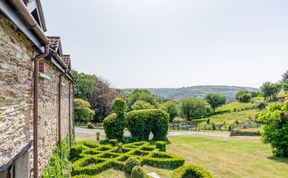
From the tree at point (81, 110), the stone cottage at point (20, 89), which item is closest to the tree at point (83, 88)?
the tree at point (81, 110)

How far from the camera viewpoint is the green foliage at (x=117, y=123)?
68.0 feet

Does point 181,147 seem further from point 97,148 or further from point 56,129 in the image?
point 56,129

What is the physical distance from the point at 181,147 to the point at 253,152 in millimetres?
5474

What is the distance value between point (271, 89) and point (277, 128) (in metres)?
60.6

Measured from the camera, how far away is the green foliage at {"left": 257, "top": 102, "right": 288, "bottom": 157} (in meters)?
15.5

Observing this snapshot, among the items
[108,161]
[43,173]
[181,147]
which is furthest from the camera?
[181,147]

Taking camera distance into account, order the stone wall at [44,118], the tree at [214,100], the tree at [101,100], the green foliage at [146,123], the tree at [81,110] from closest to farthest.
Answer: the stone wall at [44,118] → the green foliage at [146,123] → the tree at [81,110] → the tree at [101,100] → the tree at [214,100]

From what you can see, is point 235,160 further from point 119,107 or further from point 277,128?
point 119,107

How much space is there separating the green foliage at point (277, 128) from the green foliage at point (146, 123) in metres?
8.79

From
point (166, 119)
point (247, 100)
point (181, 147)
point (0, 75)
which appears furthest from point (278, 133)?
point (247, 100)

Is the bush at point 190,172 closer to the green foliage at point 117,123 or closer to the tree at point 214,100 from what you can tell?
the green foliage at point 117,123

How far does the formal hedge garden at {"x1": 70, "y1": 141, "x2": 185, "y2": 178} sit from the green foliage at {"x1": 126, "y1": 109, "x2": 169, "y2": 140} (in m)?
4.85

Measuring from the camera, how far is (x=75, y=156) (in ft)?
45.2

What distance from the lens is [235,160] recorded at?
1499cm
